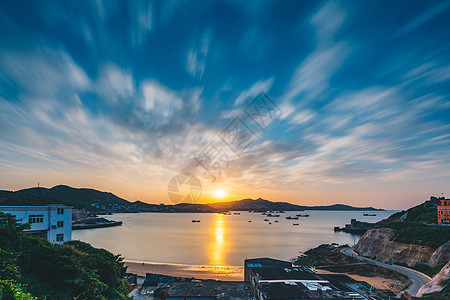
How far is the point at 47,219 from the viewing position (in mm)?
34406

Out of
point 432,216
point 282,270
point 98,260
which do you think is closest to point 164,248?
point 282,270

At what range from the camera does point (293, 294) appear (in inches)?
981

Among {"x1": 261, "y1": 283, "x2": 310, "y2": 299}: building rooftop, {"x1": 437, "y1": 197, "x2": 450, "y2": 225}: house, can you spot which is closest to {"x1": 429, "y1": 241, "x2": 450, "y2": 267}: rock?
{"x1": 261, "y1": 283, "x2": 310, "y2": 299}: building rooftop

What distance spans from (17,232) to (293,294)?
25644mm

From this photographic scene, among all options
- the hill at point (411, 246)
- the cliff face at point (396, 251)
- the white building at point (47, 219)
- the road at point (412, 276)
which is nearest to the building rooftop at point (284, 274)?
the road at point (412, 276)

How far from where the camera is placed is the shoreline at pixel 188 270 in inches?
1993

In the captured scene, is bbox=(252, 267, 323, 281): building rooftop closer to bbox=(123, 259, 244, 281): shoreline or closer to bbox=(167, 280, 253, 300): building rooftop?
bbox=(167, 280, 253, 300): building rooftop

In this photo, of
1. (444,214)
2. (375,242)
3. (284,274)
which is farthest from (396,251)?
(284,274)

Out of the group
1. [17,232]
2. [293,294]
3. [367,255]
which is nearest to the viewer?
[17,232]

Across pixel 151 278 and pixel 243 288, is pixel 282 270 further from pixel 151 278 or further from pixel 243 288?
pixel 151 278

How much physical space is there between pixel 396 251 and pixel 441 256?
37.0ft

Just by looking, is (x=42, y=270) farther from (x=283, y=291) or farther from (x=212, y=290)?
(x=283, y=291)

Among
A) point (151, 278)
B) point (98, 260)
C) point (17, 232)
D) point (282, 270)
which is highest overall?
point (17, 232)

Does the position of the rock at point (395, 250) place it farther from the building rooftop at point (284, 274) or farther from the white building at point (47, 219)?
the white building at point (47, 219)
